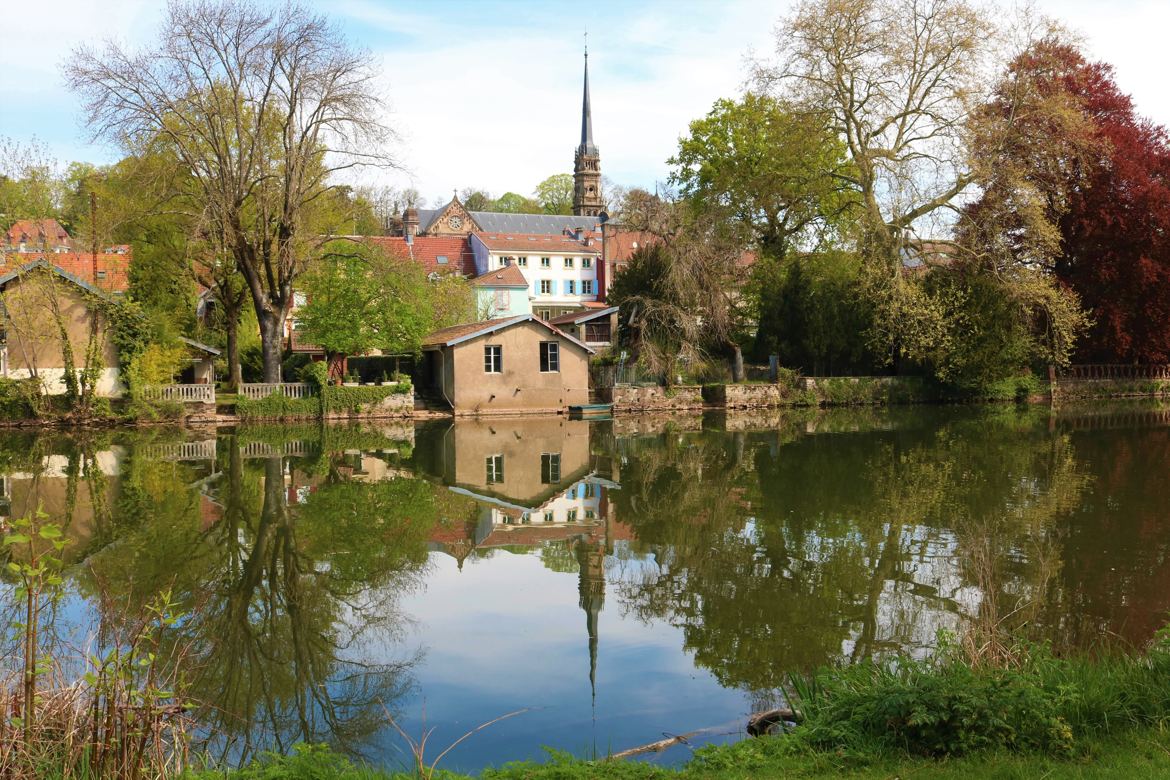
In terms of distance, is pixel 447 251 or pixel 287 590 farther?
pixel 447 251

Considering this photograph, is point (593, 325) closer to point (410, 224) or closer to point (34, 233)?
point (34, 233)

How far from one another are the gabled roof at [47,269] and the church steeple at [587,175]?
6642cm

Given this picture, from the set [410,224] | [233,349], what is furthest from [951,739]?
[410,224]

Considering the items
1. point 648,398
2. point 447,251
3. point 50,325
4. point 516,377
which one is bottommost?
point 648,398

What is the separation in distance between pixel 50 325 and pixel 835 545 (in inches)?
1120

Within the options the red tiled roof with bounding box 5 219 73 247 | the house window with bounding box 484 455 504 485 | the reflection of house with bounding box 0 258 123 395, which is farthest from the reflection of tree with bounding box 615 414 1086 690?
the red tiled roof with bounding box 5 219 73 247

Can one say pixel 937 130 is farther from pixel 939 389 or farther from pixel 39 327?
pixel 39 327

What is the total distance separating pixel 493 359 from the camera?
119 ft

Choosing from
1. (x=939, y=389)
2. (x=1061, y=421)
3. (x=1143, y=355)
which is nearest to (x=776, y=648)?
(x=1061, y=421)

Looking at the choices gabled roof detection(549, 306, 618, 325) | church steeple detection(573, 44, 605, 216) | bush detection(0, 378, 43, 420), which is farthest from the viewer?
church steeple detection(573, 44, 605, 216)

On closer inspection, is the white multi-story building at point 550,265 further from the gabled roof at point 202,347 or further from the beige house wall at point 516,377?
the gabled roof at point 202,347

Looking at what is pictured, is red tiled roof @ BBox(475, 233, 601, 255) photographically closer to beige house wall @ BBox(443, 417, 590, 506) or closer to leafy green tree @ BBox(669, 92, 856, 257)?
leafy green tree @ BBox(669, 92, 856, 257)

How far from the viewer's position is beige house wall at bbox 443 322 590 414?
35.9m

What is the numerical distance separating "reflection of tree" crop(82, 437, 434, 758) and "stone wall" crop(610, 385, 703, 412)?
20305 mm
